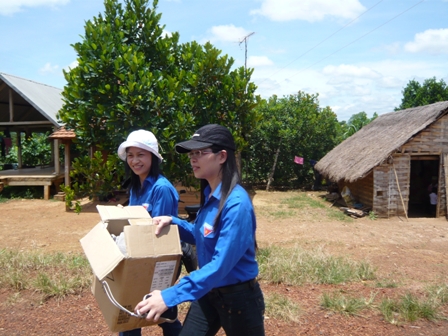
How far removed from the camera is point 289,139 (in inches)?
696

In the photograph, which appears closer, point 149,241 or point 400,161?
point 149,241

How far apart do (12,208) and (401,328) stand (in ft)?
38.9

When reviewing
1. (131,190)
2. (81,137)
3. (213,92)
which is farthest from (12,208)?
(131,190)

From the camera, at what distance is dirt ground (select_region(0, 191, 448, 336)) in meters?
3.82

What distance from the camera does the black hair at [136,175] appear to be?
116 inches

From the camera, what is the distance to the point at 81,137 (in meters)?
10.1

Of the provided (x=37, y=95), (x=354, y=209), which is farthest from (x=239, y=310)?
(x=37, y=95)

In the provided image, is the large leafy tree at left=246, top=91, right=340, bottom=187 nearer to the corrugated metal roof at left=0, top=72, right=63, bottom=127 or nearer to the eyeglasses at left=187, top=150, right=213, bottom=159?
the corrugated metal roof at left=0, top=72, right=63, bottom=127

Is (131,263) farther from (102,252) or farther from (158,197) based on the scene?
(158,197)

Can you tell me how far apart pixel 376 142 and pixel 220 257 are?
11.9 m

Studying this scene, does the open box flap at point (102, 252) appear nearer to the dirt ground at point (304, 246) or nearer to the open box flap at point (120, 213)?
the open box flap at point (120, 213)

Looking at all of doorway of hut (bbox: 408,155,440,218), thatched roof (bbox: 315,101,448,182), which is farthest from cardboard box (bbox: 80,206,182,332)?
doorway of hut (bbox: 408,155,440,218)

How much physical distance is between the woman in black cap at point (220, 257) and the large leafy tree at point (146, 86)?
660 cm

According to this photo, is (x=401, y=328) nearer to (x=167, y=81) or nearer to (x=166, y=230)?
(x=166, y=230)
